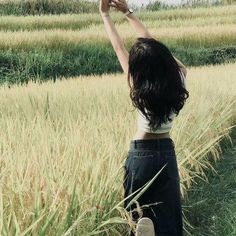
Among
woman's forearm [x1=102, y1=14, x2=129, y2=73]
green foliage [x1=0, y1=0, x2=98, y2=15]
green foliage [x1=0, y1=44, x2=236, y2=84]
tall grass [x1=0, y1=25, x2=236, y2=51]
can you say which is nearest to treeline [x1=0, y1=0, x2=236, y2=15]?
green foliage [x1=0, y1=0, x2=98, y2=15]

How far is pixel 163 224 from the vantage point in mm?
2826

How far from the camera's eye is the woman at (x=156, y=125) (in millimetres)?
2650

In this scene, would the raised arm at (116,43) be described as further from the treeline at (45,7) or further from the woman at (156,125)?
the treeline at (45,7)

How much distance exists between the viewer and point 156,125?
2.68 metres

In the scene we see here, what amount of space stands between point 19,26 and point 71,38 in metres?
2.61

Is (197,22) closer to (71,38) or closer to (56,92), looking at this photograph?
(71,38)

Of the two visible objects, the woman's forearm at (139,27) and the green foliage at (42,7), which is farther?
the green foliage at (42,7)

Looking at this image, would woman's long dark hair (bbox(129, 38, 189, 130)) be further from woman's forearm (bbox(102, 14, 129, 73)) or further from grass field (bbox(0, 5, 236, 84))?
grass field (bbox(0, 5, 236, 84))

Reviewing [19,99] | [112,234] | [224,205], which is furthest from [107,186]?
[19,99]

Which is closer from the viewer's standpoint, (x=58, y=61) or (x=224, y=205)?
(x=224, y=205)

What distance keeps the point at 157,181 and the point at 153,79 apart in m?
0.42

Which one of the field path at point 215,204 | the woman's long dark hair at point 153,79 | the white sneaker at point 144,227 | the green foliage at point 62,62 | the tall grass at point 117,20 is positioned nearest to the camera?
the white sneaker at point 144,227

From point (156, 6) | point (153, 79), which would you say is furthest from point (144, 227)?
point (156, 6)

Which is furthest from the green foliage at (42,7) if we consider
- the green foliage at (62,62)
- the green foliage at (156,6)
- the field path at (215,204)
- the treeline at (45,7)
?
the field path at (215,204)
